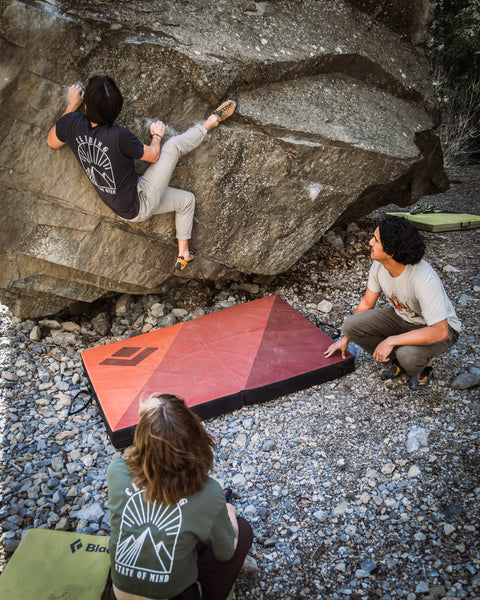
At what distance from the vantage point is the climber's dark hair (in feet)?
9.12

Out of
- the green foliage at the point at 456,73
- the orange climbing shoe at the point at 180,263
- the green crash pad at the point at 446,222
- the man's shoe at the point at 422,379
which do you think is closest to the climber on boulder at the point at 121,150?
the orange climbing shoe at the point at 180,263

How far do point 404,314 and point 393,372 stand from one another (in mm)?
454

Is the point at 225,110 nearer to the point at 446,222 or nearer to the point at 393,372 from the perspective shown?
the point at 393,372

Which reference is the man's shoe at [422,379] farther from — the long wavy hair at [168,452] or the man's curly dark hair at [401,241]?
the long wavy hair at [168,452]

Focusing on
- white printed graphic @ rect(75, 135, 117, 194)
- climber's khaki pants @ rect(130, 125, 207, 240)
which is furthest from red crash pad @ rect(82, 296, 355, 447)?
white printed graphic @ rect(75, 135, 117, 194)

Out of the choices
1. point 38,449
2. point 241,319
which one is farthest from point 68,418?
point 241,319

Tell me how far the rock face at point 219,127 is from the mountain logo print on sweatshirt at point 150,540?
243cm

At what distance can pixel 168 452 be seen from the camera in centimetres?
154

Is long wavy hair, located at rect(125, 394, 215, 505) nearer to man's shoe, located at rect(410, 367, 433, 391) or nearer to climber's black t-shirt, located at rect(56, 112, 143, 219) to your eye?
climber's black t-shirt, located at rect(56, 112, 143, 219)

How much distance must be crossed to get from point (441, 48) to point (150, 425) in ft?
28.5

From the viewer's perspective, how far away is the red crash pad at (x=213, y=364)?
305 cm

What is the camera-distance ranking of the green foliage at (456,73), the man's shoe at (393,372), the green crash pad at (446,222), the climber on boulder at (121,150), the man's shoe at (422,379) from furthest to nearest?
1. the green foliage at (456,73)
2. the green crash pad at (446,222)
3. the man's shoe at (393,372)
4. the man's shoe at (422,379)
5. the climber on boulder at (121,150)

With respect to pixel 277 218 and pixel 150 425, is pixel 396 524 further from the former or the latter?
pixel 277 218

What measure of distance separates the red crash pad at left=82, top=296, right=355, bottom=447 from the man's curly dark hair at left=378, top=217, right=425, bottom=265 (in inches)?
35.4
